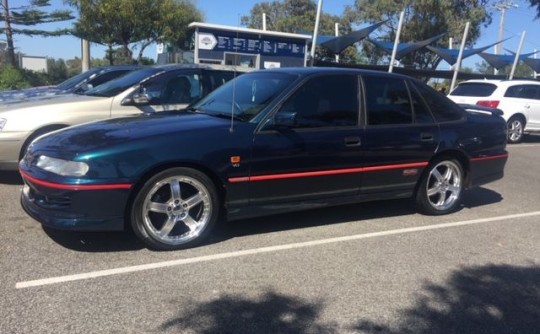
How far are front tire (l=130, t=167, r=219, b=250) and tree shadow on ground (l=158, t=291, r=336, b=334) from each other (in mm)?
997

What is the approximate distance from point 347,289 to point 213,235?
1.53m

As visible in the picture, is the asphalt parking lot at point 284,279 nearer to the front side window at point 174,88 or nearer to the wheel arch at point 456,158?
the wheel arch at point 456,158

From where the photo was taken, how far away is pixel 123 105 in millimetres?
6914

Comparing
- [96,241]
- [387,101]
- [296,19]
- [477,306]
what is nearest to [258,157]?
[96,241]

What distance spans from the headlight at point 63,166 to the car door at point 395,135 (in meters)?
2.64

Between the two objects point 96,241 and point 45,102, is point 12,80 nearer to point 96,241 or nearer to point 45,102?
point 45,102

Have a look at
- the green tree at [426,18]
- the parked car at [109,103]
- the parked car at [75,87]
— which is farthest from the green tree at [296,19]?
the parked car at [109,103]

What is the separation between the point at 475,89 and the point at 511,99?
92 centimetres

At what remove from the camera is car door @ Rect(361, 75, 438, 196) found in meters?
5.31

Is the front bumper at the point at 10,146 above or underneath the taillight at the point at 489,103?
underneath

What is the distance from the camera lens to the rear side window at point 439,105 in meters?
5.84

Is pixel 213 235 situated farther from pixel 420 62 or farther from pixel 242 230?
pixel 420 62

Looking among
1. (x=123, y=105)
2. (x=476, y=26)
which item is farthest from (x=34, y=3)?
(x=476, y=26)

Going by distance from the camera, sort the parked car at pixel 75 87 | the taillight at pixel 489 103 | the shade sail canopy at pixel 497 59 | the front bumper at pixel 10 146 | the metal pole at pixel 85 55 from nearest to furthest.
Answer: the front bumper at pixel 10 146 → the parked car at pixel 75 87 → the taillight at pixel 489 103 → the metal pole at pixel 85 55 → the shade sail canopy at pixel 497 59
